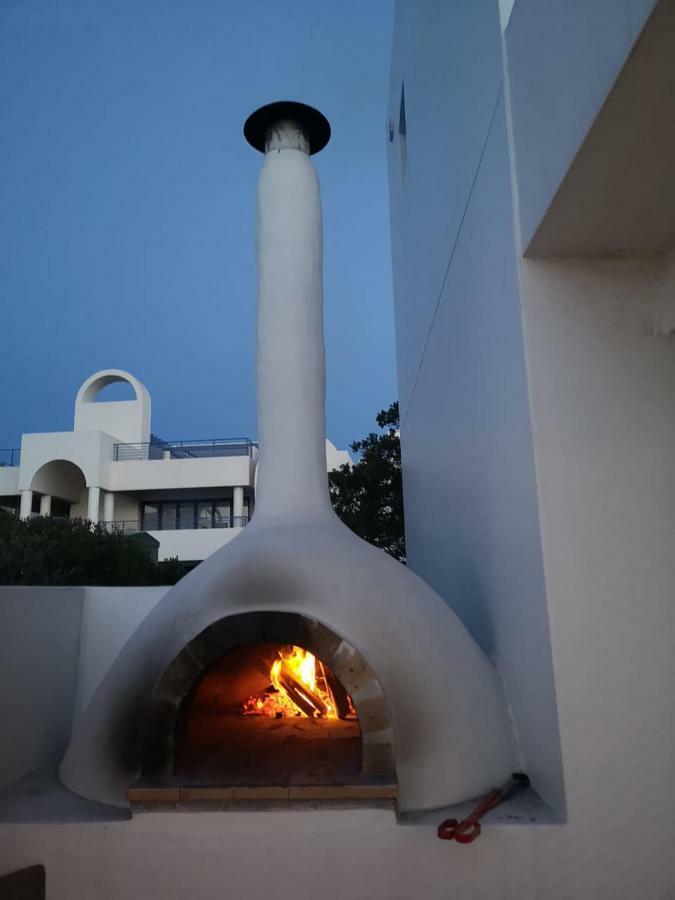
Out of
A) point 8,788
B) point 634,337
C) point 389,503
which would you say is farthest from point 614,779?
point 389,503

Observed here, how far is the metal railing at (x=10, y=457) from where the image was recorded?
19.4 metres

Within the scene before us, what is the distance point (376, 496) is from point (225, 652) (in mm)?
9141

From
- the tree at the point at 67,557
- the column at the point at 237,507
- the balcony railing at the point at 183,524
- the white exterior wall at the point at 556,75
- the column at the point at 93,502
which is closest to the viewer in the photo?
the white exterior wall at the point at 556,75

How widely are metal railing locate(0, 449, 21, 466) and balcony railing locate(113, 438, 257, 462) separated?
11.1 feet

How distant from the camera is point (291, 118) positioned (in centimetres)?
483

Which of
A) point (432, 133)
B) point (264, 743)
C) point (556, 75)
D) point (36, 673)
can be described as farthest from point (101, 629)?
point (432, 133)

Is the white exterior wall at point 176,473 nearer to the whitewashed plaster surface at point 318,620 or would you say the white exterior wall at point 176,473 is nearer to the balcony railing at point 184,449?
the balcony railing at point 184,449

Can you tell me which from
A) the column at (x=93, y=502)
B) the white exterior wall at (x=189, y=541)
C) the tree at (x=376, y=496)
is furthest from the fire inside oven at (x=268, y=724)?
the column at (x=93, y=502)

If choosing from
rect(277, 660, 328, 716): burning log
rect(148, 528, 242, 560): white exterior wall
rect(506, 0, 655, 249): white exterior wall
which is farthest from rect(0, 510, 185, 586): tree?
rect(148, 528, 242, 560): white exterior wall

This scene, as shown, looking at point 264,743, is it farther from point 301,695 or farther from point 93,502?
point 93,502

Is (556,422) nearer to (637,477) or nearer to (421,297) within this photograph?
(637,477)

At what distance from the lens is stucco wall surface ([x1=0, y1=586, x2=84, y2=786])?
12.4 ft

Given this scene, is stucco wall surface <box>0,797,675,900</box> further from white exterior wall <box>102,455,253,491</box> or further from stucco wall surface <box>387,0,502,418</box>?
white exterior wall <box>102,455,253,491</box>

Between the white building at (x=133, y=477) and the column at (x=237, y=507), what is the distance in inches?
1.1
